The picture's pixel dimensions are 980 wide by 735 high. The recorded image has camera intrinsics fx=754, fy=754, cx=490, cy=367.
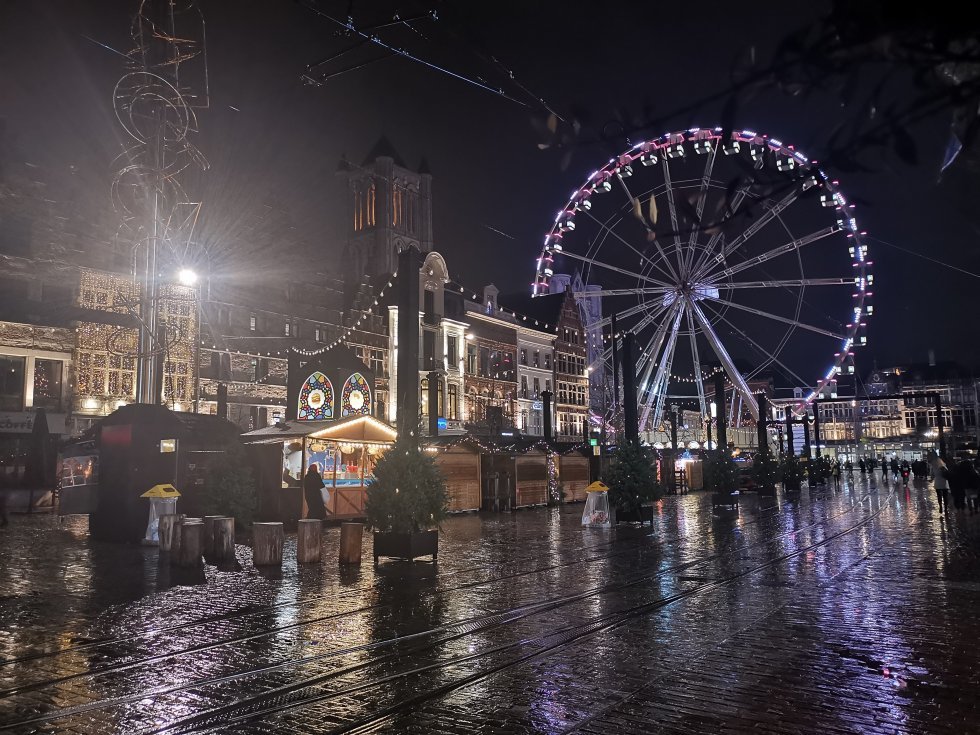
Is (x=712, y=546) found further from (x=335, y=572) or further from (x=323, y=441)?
(x=323, y=441)

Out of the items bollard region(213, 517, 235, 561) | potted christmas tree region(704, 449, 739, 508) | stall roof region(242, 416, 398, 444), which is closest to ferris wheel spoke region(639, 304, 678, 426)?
potted christmas tree region(704, 449, 739, 508)

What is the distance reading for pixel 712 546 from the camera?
55.4ft

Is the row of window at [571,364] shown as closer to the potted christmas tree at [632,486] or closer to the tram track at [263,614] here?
the potted christmas tree at [632,486]

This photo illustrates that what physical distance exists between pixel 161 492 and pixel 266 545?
17.7ft

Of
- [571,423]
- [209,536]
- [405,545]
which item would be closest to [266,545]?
[405,545]

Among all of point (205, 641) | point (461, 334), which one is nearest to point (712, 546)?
point (205, 641)

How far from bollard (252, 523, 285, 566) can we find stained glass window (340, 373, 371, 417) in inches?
591

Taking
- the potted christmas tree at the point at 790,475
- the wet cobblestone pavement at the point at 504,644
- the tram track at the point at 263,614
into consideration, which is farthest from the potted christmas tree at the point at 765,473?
the tram track at the point at 263,614

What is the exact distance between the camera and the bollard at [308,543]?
14.5 metres

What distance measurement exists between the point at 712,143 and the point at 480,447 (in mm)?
19691

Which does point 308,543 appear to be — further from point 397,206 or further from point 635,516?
point 397,206

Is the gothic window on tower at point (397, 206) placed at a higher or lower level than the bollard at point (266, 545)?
higher

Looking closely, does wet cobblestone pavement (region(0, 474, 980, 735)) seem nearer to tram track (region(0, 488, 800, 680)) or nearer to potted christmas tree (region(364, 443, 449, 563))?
tram track (region(0, 488, 800, 680))

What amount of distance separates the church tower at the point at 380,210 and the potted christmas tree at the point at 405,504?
71.1 metres
